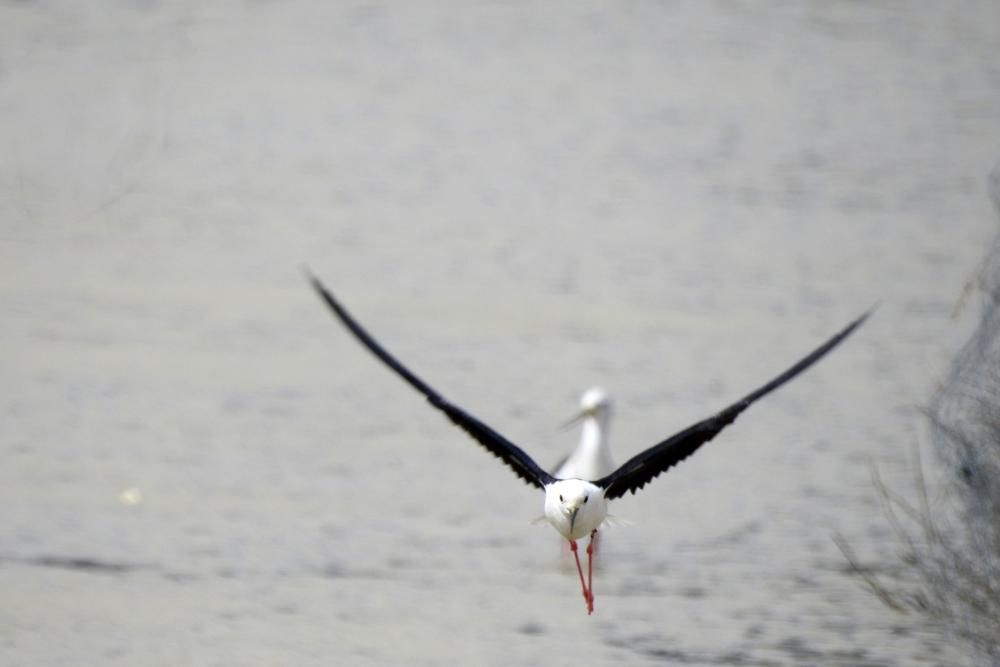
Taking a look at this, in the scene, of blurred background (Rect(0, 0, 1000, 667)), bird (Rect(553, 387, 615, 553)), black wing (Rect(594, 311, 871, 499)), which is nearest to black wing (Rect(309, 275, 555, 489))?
black wing (Rect(594, 311, 871, 499))

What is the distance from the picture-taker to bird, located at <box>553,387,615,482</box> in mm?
10688

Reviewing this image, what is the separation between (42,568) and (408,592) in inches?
76.4

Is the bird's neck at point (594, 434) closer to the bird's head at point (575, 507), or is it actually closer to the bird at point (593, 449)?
the bird at point (593, 449)

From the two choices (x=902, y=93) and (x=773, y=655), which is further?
(x=902, y=93)

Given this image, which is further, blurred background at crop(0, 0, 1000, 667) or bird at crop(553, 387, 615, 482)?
bird at crop(553, 387, 615, 482)

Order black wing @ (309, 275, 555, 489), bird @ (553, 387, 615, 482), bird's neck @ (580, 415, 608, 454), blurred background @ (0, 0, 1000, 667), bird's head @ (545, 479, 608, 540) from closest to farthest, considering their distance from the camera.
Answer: bird's head @ (545, 479, 608, 540) < black wing @ (309, 275, 555, 489) < blurred background @ (0, 0, 1000, 667) < bird @ (553, 387, 615, 482) < bird's neck @ (580, 415, 608, 454)

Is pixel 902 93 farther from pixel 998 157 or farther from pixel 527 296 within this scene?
pixel 527 296

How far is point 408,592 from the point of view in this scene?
10.5 m

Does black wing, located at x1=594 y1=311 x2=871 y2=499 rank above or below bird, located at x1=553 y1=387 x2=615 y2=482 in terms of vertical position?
below

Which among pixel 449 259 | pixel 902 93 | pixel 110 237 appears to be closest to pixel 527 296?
pixel 449 259

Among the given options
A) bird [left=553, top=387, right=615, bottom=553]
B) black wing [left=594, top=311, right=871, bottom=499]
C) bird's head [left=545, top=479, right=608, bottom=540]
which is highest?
bird [left=553, top=387, right=615, bottom=553]

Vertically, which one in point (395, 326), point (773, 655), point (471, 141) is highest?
point (471, 141)

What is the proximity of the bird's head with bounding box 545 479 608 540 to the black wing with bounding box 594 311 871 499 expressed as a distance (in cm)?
13

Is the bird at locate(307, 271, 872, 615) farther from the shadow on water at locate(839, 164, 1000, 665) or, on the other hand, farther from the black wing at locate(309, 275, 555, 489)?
the shadow on water at locate(839, 164, 1000, 665)
